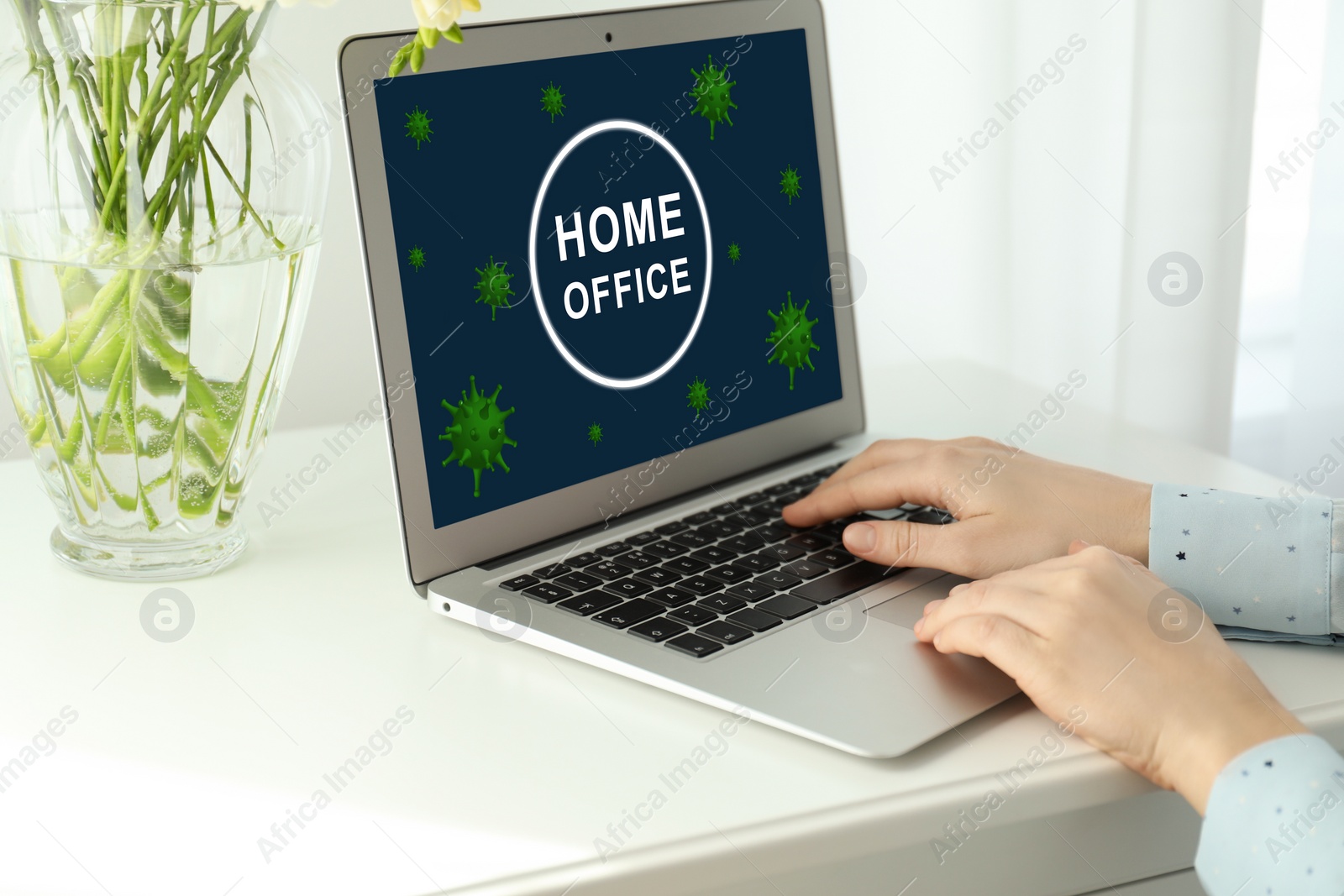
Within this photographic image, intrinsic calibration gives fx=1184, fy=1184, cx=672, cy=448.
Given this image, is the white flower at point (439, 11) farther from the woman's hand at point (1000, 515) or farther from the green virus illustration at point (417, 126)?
the woman's hand at point (1000, 515)

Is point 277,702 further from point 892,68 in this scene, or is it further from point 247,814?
point 892,68

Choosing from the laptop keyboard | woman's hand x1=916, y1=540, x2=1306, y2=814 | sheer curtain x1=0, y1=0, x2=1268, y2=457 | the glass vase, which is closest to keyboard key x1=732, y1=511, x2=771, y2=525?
the laptop keyboard

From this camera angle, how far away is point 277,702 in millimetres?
594

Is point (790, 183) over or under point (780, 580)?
over

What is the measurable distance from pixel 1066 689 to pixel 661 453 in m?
0.36

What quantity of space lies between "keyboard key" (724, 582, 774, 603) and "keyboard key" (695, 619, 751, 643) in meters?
0.04

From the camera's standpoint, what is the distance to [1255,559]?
2.17ft

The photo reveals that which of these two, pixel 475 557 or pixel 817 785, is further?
pixel 475 557

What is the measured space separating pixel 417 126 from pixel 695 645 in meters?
0.35

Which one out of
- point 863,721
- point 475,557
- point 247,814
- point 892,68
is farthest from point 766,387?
point 892,68

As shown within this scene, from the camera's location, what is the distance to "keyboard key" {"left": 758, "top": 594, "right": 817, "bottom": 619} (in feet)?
2.13

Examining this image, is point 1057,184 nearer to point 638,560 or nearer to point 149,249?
point 638,560

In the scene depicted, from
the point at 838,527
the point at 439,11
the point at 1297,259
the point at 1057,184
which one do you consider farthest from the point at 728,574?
the point at 1297,259

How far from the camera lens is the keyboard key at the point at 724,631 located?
619mm
